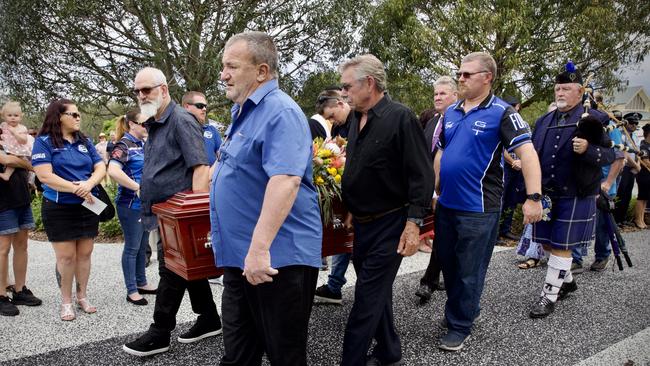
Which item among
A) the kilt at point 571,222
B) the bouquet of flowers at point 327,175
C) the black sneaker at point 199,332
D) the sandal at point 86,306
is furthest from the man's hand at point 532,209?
the sandal at point 86,306

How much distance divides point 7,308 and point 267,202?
384 cm

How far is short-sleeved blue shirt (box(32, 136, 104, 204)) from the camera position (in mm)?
4309

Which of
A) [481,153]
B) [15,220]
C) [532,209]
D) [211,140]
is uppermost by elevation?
[481,153]

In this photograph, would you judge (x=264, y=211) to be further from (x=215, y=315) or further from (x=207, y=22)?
(x=207, y=22)

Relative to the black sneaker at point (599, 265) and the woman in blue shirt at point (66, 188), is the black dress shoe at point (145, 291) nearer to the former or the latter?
the woman in blue shirt at point (66, 188)

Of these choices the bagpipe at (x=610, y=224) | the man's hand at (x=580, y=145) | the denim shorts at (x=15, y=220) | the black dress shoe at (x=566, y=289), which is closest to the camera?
the man's hand at (x=580, y=145)

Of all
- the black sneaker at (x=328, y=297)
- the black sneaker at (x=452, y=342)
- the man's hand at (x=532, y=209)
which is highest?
the man's hand at (x=532, y=209)

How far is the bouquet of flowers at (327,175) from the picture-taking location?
3520 mm

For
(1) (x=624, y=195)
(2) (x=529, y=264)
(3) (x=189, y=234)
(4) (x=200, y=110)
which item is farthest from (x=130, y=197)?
(1) (x=624, y=195)

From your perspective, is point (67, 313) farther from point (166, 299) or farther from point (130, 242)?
point (166, 299)

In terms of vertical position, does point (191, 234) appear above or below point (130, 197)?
above

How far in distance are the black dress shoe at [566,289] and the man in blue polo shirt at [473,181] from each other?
1647 mm

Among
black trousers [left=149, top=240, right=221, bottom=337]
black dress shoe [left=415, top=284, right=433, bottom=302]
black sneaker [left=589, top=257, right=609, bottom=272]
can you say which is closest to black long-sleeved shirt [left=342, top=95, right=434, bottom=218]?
black trousers [left=149, top=240, right=221, bottom=337]

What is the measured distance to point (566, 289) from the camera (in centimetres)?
498
